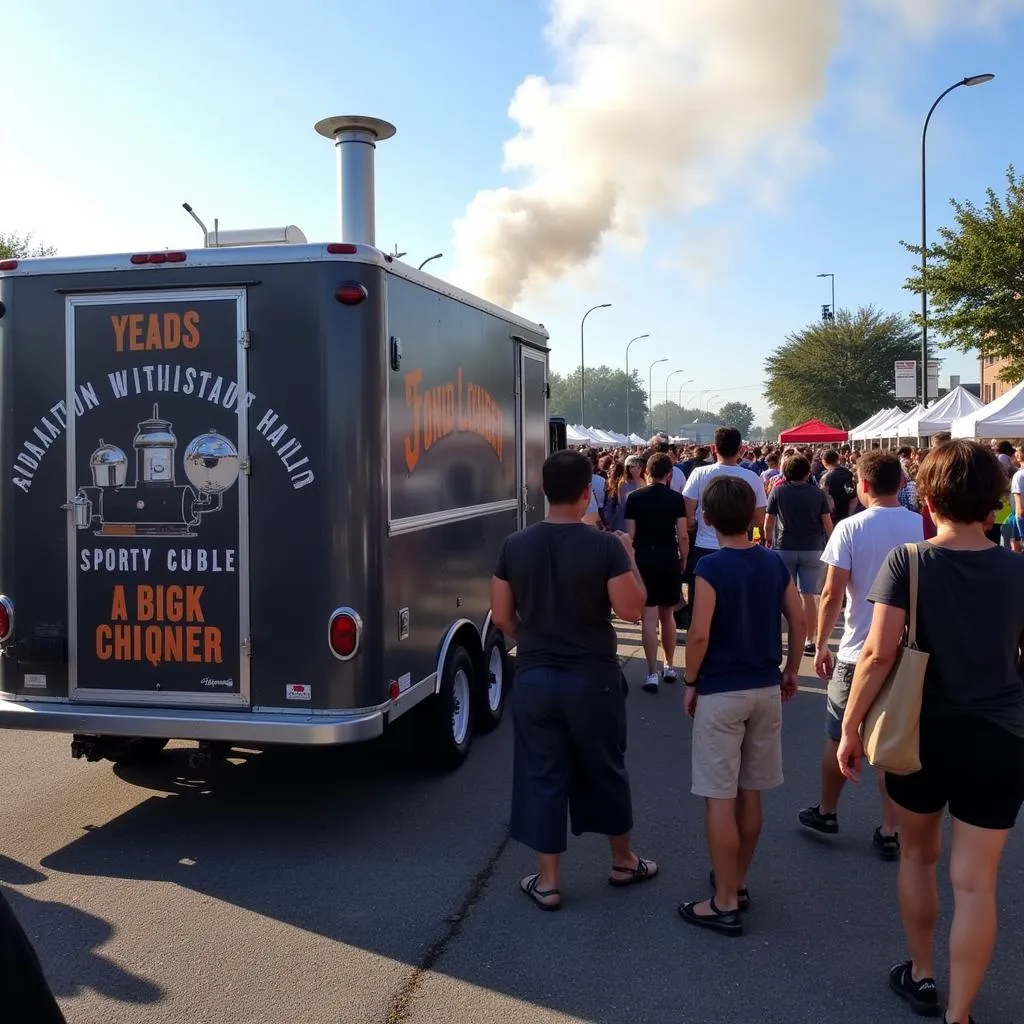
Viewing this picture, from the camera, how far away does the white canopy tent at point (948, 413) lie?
21.8 metres

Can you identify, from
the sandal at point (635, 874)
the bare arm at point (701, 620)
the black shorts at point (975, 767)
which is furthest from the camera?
the sandal at point (635, 874)

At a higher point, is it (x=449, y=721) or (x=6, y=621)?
(x=6, y=621)

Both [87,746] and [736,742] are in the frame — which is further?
[87,746]

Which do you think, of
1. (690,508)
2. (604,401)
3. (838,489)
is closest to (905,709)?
(690,508)

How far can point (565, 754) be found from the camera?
4.09m

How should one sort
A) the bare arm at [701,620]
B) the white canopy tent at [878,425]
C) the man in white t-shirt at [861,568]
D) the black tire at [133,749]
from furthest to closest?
1. the white canopy tent at [878,425]
2. the black tire at [133,749]
3. the man in white t-shirt at [861,568]
4. the bare arm at [701,620]

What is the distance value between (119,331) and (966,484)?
374 cm

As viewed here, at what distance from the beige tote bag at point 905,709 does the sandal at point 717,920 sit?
1117 millimetres

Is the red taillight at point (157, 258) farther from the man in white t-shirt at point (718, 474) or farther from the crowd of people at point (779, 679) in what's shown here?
the man in white t-shirt at point (718, 474)

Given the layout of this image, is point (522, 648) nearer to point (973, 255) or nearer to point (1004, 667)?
point (1004, 667)

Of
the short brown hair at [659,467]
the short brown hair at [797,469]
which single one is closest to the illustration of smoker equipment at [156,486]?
the short brown hair at [659,467]

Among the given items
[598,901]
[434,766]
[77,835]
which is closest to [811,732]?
[434,766]

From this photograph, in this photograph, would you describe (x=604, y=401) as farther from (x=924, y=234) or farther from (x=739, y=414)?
(x=924, y=234)

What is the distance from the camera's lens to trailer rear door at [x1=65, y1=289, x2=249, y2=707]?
15.5 feet
